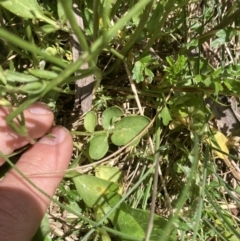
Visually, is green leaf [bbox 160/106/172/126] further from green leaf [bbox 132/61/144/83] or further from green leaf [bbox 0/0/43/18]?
green leaf [bbox 0/0/43/18]

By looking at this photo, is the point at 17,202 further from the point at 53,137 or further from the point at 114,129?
the point at 114,129

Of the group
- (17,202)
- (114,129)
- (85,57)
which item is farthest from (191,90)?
(85,57)

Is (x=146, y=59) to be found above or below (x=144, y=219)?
above

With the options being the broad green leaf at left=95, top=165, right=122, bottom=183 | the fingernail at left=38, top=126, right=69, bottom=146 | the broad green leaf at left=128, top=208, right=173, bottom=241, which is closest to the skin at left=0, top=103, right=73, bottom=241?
the fingernail at left=38, top=126, right=69, bottom=146

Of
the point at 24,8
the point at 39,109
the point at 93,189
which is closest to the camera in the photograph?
the point at 24,8

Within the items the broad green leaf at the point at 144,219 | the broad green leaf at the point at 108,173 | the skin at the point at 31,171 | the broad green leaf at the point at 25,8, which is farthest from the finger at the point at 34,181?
the broad green leaf at the point at 25,8

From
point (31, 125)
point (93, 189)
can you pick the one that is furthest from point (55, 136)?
point (93, 189)

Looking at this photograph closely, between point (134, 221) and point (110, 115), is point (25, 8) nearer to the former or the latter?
point (110, 115)
